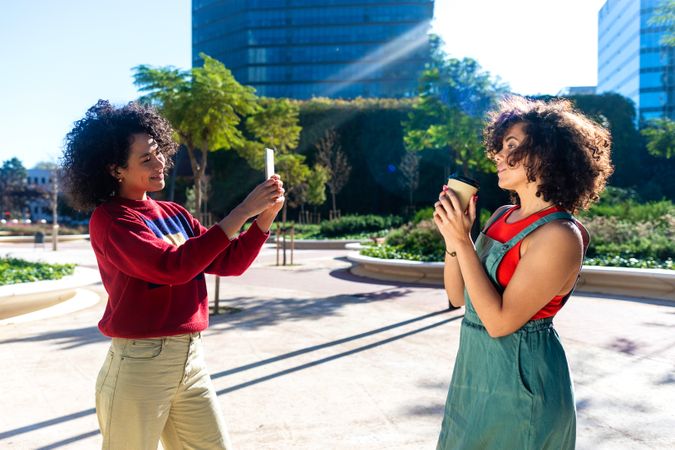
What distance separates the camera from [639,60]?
6725 centimetres

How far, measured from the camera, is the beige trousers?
6.61 feet

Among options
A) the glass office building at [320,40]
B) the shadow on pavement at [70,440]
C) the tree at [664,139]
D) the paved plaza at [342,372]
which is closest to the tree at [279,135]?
the paved plaza at [342,372]

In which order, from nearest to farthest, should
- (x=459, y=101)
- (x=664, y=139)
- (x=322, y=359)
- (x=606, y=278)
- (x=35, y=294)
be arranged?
(x=322, y=359), (x=35, y=294), (x=606, y=278), (x=459, y=101), (x=664, y=139)

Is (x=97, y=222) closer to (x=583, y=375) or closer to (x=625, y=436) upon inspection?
(x=625, y=436)

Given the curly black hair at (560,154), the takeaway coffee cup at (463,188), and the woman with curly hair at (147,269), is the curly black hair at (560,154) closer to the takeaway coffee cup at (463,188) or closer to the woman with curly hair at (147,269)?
the takeaway coffee cup at (463,188)

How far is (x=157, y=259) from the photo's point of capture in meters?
1.92

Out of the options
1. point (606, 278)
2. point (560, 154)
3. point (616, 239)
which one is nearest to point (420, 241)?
point (616, 239)

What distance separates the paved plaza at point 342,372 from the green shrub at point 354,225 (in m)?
14.8

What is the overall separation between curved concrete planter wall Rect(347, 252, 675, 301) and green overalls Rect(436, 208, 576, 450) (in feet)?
27.3

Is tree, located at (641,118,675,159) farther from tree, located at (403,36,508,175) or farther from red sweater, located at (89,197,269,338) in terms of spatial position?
red sweater, located at (89,197,269,338)

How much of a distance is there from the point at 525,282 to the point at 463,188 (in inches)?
13.1

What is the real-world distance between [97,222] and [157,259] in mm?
332

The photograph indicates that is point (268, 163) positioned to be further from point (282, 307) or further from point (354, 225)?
point (354, 225)

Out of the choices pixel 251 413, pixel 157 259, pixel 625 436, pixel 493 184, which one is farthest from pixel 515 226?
pixel 493 184
